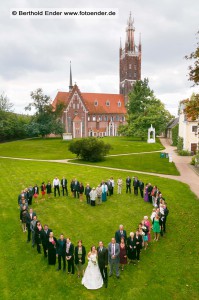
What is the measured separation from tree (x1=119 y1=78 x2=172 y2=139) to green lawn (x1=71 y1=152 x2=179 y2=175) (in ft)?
65.9

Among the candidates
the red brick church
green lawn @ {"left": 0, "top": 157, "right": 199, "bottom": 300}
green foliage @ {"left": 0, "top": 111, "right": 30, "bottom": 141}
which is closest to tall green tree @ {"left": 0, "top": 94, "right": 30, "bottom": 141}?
green foliage @ {"left": 0, "top": 111, "right": 30, "bottom": 141}

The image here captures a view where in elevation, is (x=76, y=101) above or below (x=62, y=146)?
above

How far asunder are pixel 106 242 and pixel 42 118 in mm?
57643

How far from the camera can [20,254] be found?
13.0 meters

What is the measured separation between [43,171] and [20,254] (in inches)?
758

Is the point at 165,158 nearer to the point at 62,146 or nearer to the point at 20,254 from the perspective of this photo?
the point at 62,146

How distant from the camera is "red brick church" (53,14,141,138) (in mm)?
78188

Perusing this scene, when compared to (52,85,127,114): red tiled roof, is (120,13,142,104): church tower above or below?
above

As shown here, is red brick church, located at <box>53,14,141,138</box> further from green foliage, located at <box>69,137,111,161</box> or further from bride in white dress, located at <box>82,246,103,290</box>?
bride in white dress, located at <box>82,246,103,290</box>

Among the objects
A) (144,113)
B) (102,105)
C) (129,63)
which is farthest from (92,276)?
(129,63)

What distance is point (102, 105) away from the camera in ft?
282

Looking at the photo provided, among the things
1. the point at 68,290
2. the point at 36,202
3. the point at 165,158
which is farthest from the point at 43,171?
the point at 68,290

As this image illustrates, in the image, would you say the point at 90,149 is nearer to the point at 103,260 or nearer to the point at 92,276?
the point at 103,260

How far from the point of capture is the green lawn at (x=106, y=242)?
10250 millimetres
